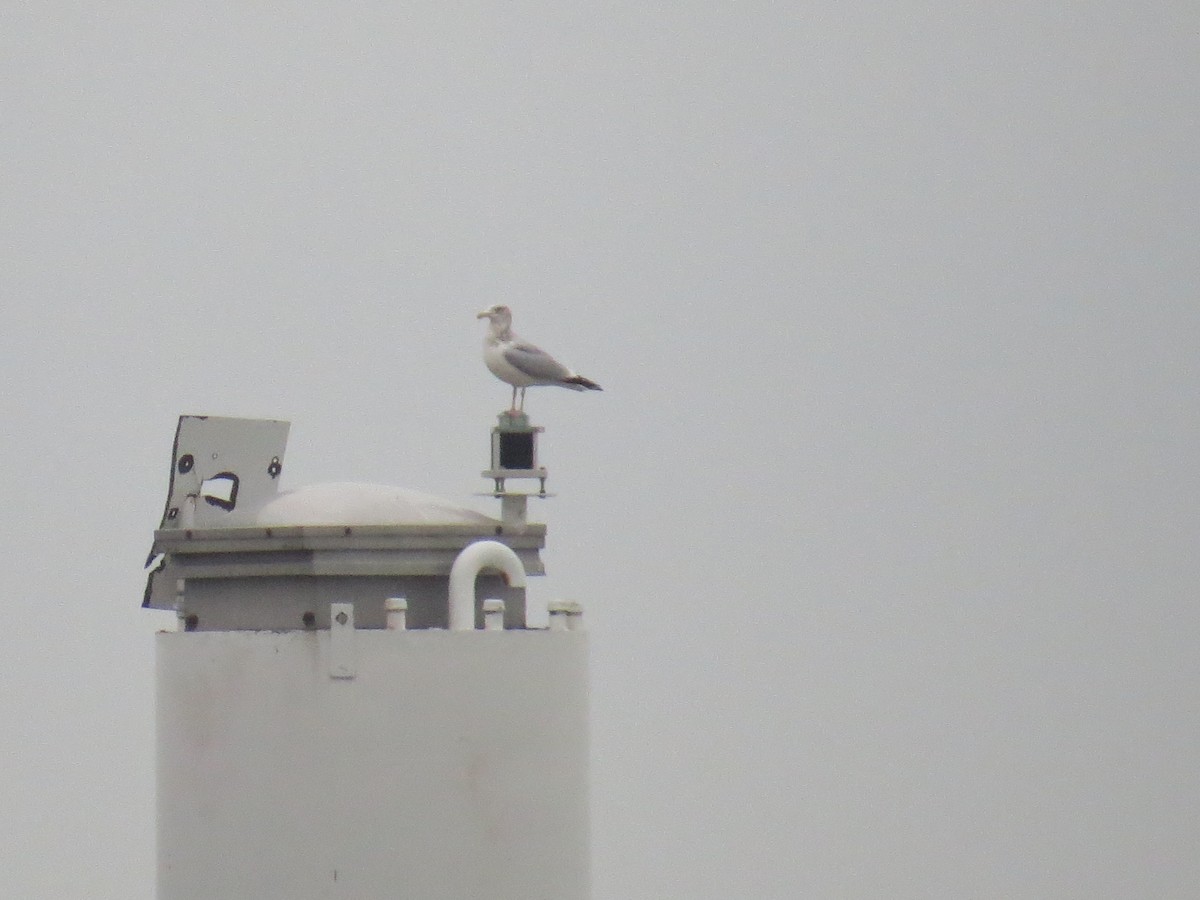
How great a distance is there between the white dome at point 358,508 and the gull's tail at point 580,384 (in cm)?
99

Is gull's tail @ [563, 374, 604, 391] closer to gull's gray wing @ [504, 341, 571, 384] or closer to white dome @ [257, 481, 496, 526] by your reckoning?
gull's gray wing @ [504, 341, 571, 384]

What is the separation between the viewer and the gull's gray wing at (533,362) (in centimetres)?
765

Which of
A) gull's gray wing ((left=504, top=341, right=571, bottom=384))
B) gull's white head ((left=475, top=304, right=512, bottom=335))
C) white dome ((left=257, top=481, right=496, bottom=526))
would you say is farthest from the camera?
gull's white head ((left=475, top=304, right=512, bottom=335))

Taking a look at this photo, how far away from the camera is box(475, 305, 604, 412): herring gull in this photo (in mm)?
7660

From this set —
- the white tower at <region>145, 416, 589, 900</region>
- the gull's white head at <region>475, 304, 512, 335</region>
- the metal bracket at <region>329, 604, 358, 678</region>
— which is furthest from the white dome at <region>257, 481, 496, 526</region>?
the gull's white head at <region>475, 304, 512, 335</region>

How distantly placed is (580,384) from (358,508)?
1393 millimetres

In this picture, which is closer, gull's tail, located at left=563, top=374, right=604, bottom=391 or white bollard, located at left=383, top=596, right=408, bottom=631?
white bollard, located at left=383, top=596, right=408, bottom=631

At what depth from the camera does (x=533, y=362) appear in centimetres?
766

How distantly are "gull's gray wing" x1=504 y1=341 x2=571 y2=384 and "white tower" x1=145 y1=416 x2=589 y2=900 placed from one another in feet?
2.91

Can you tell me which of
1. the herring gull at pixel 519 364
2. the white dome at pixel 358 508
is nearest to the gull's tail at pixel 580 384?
the herring gull at pixel 519 364

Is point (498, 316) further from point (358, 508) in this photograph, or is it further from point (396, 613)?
point (396, 613)

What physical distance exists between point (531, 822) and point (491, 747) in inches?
11.7

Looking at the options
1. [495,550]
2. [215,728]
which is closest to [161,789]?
[215,728]

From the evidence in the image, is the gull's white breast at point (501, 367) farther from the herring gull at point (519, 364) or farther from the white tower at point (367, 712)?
the white tower at point (367, 712)
